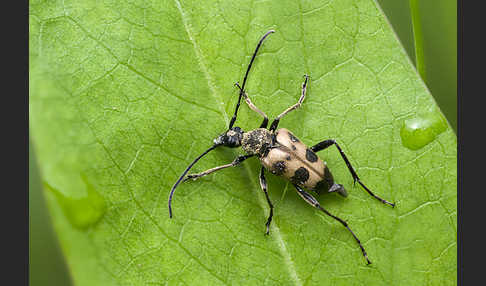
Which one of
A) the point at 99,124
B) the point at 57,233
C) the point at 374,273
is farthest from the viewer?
the point at 374,273

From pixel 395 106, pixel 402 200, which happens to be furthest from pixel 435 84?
pixel 402 200

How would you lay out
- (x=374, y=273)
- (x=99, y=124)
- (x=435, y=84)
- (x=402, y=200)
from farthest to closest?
1. (x=435, y=84)
2. (x=402, y=200)
3. (x=374, y=273)
4. (x=99, y=124)

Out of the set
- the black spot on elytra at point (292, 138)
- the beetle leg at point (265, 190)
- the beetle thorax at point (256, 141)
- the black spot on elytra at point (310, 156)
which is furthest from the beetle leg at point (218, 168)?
the black spot on elytra at point (310, 156)

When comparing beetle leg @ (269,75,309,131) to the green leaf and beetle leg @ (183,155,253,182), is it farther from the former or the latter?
beetle leg @ (183,155,253,182)

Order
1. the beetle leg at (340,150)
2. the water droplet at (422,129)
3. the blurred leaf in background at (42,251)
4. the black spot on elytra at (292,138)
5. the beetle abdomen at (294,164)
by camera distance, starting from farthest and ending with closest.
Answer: the beetle abdomen at (294,164) < the black spot on elytra at (292,138) < the beetle leg at (340,150) < the water droplet at (422,129) < the blurred leaf in background at (42,251)

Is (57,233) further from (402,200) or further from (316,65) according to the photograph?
(402,200)

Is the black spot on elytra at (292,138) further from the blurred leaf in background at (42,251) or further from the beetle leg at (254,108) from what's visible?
the blurred leaf in background at (42,251)
